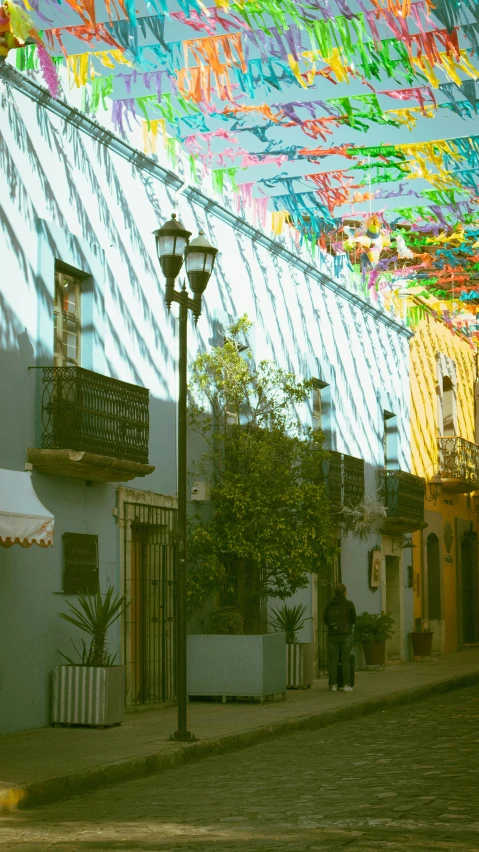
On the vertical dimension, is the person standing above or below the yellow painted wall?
below

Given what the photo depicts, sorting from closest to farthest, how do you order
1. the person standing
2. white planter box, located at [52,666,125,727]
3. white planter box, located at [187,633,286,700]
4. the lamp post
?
1. the lamp post
2. white planter box, located at [52,666,125,727]
3. white planter box, located at [187,633,286,700]
4. the person standing

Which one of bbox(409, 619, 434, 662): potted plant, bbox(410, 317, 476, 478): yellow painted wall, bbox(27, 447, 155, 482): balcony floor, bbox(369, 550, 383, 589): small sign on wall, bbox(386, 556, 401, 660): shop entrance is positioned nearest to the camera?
bbox(27, 447, 155, 482): balcony floor

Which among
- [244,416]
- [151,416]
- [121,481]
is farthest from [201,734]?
[244,416]

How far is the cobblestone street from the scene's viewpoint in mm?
7645

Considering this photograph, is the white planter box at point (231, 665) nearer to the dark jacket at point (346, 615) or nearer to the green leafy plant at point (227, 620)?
the green leafy plant at point (227, 620)

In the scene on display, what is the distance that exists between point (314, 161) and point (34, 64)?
4.63 metres

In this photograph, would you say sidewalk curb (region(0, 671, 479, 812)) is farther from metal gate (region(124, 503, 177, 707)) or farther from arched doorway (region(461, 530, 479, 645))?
arched doorway (region(461, 530, 479, 645))

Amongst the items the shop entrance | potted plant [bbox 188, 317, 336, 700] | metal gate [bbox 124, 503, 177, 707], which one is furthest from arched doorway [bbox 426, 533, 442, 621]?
metal gate [bbox 124, 503, 177, 707]

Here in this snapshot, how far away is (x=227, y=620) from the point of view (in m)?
17.3

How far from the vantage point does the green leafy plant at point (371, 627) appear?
78.6ft

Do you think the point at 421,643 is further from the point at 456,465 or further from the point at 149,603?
the point at 149,603

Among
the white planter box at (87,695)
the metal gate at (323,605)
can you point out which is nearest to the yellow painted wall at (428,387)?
the metal gate at (323,605)

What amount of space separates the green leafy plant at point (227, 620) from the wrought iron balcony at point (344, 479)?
4.95 m

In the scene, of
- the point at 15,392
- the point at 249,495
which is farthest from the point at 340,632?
the point at 15,392
